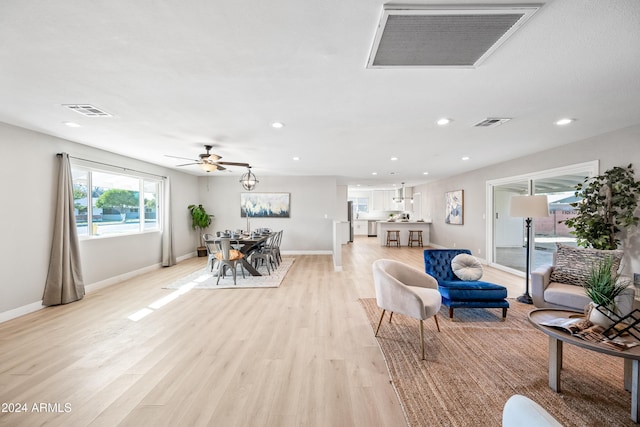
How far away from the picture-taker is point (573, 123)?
3.58 meters

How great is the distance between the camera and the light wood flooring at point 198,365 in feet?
6.49

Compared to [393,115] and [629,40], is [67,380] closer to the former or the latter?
[393,115]

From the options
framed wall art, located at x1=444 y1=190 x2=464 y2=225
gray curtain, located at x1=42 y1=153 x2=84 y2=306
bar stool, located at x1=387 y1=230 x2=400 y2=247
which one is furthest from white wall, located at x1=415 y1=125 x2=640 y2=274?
gray curtain, located at x1=42 y1=153 x2=84 y2=306

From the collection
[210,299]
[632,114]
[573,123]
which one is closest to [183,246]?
[210,299]

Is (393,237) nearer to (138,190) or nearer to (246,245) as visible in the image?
(246,245)

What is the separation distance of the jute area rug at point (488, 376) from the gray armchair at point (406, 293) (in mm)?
249

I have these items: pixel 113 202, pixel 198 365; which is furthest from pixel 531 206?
pixel 113 202

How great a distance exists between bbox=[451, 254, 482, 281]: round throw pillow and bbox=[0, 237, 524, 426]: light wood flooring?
1496mm

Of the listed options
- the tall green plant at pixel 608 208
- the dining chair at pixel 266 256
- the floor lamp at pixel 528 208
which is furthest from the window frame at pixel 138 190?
the tall green plant at pixel 608 208

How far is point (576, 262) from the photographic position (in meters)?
3.66

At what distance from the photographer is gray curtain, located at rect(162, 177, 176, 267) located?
6910mm

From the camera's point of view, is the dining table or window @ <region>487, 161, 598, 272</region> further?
the dining table

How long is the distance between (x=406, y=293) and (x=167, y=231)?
6263mm

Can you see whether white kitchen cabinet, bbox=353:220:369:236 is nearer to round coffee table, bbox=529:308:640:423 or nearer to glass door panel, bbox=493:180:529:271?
glass door panel, bbox=493:180:529:271
